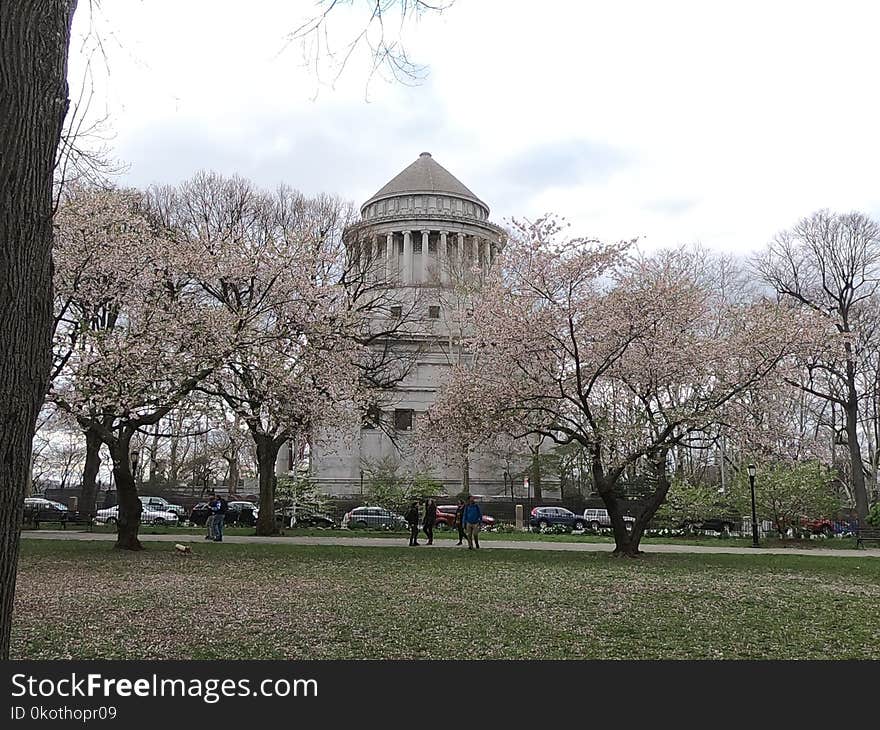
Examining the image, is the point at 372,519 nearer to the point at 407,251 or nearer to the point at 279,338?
the point at 279,338

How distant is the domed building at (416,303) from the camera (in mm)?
36344

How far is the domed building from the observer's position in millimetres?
36344

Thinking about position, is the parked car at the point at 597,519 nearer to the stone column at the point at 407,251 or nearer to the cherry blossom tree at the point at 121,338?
the cherry blossom tree at the point at 121,338

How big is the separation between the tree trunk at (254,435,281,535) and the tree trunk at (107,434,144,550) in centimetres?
859

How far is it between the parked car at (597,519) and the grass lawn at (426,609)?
19.9 m

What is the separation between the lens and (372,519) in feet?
119

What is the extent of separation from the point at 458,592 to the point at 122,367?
10446 millimetres

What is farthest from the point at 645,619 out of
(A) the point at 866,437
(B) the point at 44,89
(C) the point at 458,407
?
(A) the point at 866,437

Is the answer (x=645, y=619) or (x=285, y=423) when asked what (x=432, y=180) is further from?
(x=645, y=619)

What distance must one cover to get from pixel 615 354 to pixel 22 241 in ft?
63.7

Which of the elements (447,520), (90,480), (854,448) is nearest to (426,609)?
(90,480)

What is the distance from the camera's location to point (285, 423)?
949 inches

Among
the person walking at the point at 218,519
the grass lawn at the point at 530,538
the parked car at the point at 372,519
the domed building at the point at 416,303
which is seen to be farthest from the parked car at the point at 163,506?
the person walking at the point at 218,519

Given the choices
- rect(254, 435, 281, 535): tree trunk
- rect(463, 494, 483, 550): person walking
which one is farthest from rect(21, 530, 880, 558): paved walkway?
rect(254, 435, 281, 535): tree trunk
